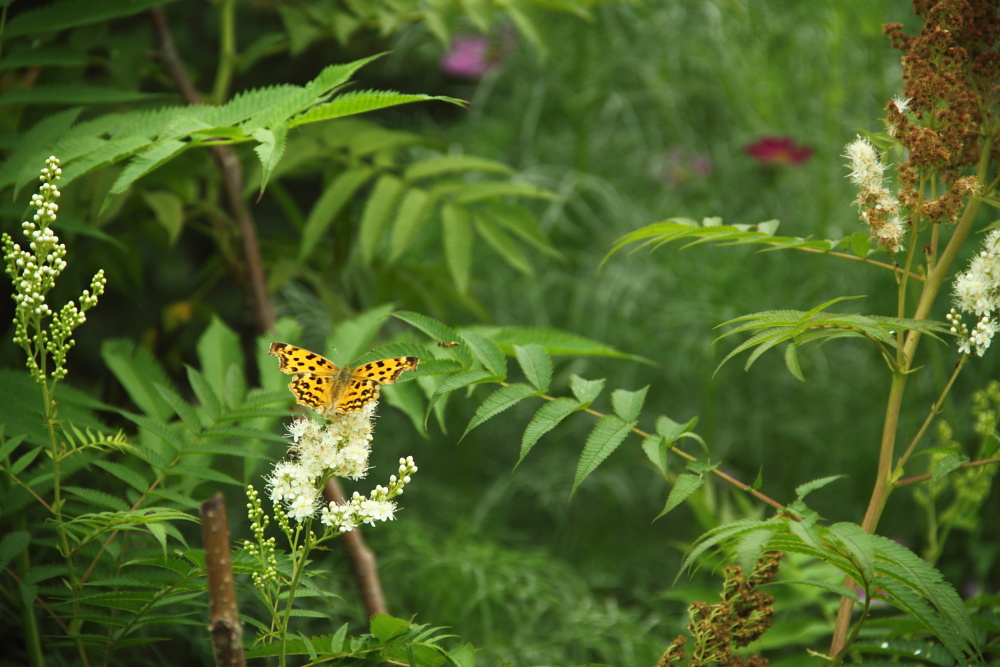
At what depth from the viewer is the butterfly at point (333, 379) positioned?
30.7 inches


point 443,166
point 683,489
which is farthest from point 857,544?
point 443,166

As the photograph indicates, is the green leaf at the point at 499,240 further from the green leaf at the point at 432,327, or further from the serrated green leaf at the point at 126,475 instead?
the serrated green leaf at the point at 126,475

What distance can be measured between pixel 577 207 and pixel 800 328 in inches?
73.9

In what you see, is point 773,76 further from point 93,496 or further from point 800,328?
point 93,496

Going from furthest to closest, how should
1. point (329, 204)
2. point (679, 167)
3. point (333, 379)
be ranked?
point (679, 167) < point (329, 204) < point (333, 379)

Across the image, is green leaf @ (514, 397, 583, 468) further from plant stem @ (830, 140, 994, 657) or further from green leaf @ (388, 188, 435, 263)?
green leaf @ (388, 188, 435, 263)

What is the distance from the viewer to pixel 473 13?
61.5 inches

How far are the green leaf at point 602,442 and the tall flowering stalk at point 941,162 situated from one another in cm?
26

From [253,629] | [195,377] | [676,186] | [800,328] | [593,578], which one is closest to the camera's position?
[800,328]

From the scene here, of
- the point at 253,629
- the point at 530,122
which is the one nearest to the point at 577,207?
the point at 530,122

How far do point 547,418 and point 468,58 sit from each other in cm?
238

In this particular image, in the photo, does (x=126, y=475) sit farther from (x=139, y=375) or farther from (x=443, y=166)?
(x=443, y=166)

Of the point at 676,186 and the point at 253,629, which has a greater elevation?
the point at 676,186

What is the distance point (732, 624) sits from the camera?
2.73 feet
